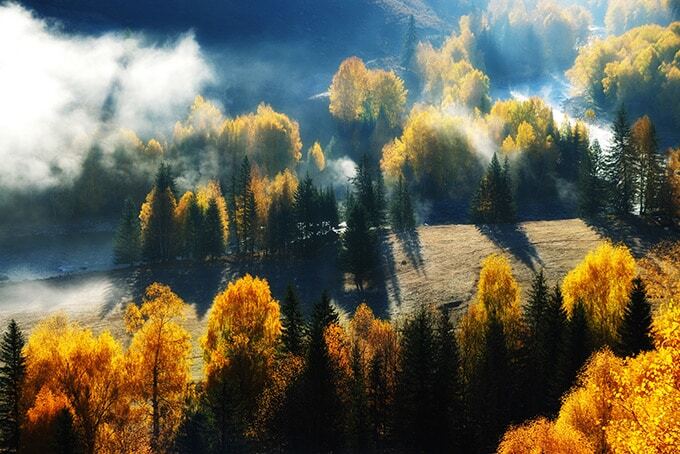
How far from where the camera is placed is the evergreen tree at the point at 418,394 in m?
58.8

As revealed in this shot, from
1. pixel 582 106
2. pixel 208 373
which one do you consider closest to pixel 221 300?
pixel 208 373

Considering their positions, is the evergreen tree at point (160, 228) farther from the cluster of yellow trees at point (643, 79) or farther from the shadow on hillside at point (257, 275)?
the cluster of yellow trees at point (643, 79)

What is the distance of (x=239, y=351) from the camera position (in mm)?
60031

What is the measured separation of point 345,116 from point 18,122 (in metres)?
93.6

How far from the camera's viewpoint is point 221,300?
2480 inches

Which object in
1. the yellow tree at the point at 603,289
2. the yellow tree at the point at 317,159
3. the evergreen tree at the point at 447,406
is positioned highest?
the yellow tree at the point at 317,159

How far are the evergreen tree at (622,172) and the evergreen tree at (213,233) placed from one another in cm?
7153

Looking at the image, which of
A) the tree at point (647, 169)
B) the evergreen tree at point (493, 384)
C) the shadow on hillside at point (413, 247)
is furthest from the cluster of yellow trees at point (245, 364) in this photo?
the tree at point (647, 169)

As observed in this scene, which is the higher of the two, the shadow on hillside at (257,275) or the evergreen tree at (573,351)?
the shadow on hillside at (257,275)

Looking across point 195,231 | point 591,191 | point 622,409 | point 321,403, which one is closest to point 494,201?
point 591,191

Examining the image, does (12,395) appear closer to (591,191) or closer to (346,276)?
(346,276)

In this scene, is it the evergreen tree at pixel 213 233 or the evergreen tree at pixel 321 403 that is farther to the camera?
the evergreen tree at pixel 213 233

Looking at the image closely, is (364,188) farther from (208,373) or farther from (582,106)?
(582,106)

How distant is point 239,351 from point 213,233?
56082 millimetres
